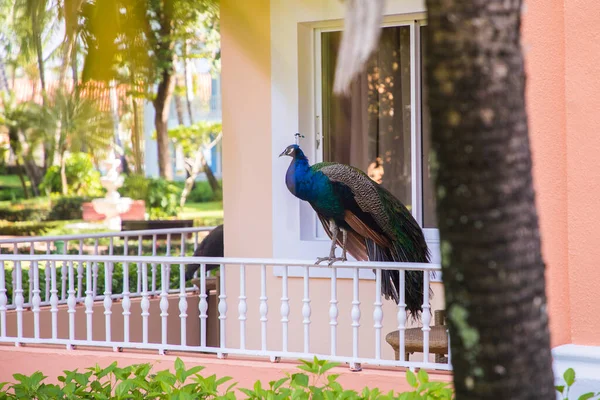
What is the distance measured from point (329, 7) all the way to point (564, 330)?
9.53 ft

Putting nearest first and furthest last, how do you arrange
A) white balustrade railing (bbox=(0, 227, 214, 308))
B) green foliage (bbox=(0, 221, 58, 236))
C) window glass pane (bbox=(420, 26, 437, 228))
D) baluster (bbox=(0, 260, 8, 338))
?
baluster (bbox=(0, 260, 8, 338)), window glass pane (bbox=(420, 26, 437, 228)), white balustrade railing (bbox=(0, 227, 214, 308)), green foliage (bbox=(0, 221, 58, 236))

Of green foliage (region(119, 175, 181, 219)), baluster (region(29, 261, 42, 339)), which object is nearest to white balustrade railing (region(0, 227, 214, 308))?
baluster (region(29, 261, 42, 339))

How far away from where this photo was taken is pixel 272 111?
22.7 ft

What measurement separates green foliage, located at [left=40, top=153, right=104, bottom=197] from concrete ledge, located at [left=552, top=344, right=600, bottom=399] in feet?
65.8

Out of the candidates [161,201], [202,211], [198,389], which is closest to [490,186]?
[198,389]

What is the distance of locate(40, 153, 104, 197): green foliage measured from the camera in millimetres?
23781

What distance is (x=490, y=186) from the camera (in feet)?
7.29

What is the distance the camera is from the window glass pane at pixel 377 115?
6785 mm

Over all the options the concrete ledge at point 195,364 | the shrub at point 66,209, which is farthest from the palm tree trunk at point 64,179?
the concrete ledge at point 195,364

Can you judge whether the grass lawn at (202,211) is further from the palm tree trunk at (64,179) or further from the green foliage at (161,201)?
the palm tree trunk at (64,179)

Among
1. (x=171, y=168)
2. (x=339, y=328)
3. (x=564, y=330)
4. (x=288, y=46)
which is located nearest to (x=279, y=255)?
(x=339, y=328)

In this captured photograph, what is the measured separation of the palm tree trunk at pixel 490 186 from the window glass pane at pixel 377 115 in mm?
4500

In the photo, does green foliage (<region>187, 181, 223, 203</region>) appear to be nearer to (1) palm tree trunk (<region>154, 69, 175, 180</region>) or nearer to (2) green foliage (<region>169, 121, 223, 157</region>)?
(2) green foliage (<region>169, 121, 223, 157</region>)

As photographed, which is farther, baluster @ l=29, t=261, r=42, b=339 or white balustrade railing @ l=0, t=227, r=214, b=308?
white balustrade railing @ l=0, t=227, r=214, b=308
